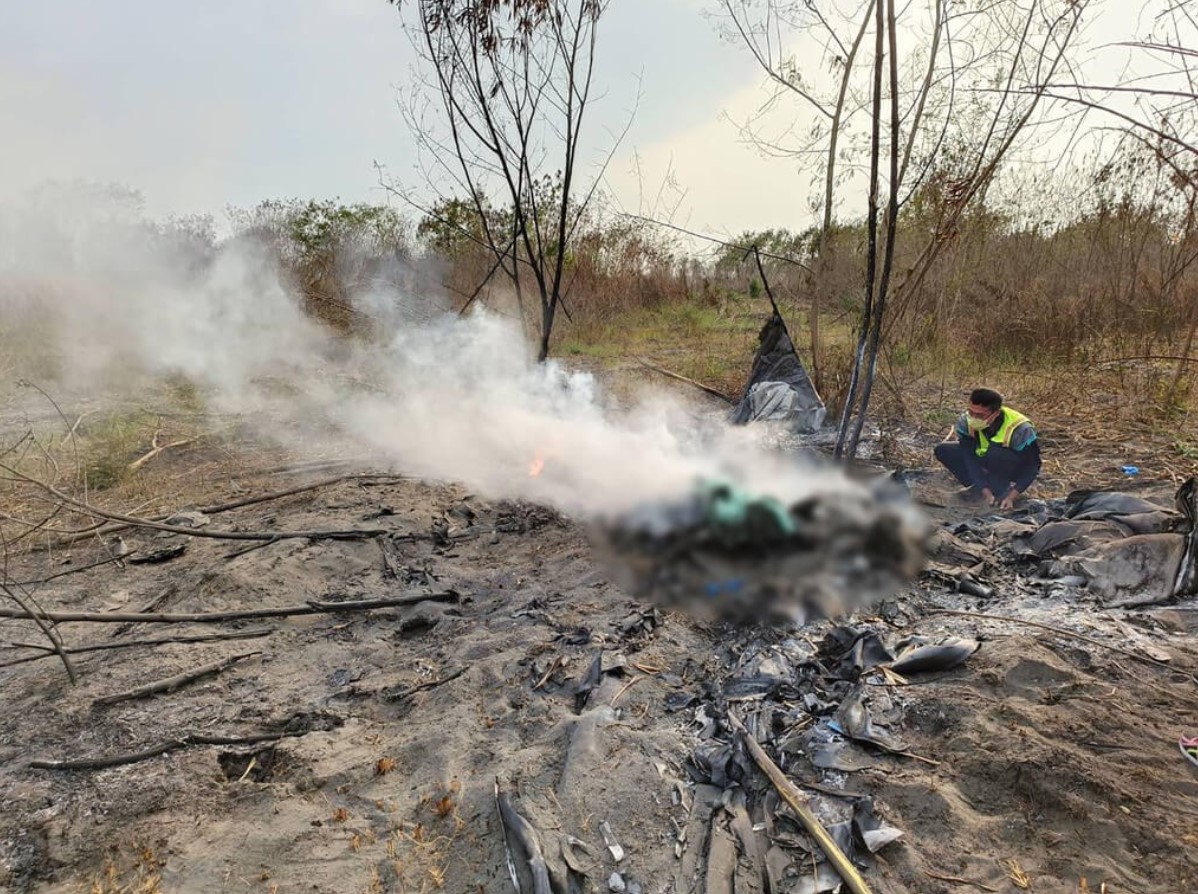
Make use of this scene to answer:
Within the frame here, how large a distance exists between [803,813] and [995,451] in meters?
4.66

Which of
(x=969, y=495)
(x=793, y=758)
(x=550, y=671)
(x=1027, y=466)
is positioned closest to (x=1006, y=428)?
(x=1027, y=466)

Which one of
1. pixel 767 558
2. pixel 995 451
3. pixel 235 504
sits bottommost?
pixel 235 504

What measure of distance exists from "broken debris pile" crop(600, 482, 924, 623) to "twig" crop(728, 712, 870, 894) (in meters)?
1.13

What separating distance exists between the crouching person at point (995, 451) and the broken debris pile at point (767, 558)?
1.88 metres

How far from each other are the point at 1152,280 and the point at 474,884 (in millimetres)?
14927

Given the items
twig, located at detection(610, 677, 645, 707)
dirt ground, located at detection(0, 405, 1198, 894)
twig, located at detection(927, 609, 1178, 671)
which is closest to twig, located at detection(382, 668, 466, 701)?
dirt ground, located at detection(0, 405, 1198, 894)

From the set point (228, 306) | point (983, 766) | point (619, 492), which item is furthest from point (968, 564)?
point (228, 306)

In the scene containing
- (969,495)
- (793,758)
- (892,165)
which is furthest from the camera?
(969,495)

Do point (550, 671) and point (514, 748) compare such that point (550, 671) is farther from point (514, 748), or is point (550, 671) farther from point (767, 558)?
point (767, 558)

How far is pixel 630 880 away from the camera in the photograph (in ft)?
7.98

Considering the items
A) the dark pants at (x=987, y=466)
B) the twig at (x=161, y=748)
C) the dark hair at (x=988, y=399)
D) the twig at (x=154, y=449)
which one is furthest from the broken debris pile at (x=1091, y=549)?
the twig at (x=154, y=449)

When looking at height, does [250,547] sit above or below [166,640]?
above

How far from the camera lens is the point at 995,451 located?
19.5 ft

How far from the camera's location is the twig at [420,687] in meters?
3.63
